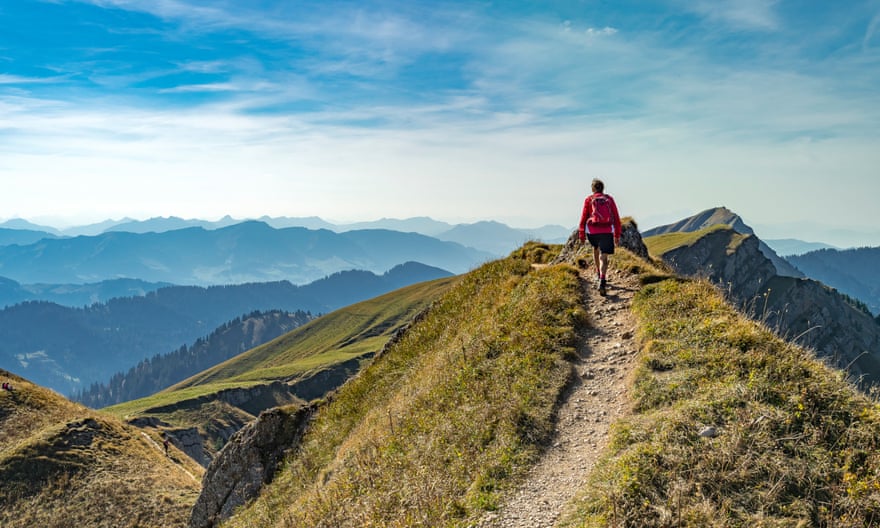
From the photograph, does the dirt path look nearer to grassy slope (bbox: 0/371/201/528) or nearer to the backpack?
the backpack

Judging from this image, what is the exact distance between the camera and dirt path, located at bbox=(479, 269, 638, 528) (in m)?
9.60

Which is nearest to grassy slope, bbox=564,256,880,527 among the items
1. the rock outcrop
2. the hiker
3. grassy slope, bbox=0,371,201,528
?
the hiker

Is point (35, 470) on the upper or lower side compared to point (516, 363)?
lower

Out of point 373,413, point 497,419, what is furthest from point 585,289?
point 373,413

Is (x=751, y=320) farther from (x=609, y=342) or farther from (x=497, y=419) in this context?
(x=497, y=419)

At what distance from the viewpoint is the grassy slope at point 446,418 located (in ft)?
36.6

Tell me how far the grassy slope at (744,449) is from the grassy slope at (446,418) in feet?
8.20

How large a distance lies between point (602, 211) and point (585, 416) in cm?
816

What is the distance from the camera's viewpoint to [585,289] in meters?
19.2

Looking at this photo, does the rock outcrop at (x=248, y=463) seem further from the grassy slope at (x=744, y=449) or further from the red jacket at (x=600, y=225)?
the grassy slope at (x=744, y=449)

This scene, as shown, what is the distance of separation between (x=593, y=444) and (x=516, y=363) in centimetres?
417

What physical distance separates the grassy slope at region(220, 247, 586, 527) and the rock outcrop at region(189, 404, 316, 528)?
1492mm

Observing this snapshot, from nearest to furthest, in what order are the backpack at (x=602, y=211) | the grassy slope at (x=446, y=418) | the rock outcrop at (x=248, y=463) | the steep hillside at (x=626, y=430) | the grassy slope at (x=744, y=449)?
the grassy slope at (x=744, y=449) < the steep hillside at (x=626, y=430) < the grassy slope at (x=446, y=418) < the backpack at (x=602, y=211) < the rock outcrop at (x=248, y=463)

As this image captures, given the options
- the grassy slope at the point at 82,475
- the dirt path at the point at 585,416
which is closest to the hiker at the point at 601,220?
the dirt path at the point at 585,416
